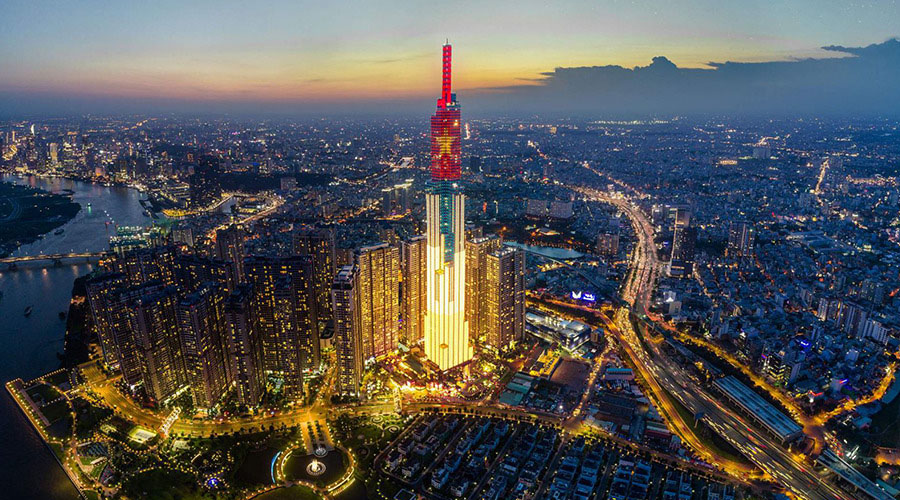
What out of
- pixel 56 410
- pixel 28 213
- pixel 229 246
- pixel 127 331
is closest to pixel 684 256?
pixel 229 246

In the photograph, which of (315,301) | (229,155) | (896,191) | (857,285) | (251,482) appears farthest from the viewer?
(229,155)

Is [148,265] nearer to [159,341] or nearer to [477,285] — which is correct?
[159,341]

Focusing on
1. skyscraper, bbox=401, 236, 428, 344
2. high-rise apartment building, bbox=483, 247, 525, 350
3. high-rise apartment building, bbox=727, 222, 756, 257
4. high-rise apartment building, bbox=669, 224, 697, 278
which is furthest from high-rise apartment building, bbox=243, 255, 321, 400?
high-rise apartment building, bbox=727, 222, 756, 257

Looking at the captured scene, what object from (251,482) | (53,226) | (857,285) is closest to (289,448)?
(251,482)

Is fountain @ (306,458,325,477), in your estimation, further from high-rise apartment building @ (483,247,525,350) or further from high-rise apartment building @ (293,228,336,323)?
high-rise apartment building @ (293,228,336,323)

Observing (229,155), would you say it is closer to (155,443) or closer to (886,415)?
(155,443)

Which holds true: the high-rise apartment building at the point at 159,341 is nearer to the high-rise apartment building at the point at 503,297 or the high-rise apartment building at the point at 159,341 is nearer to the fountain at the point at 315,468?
the fountain at the point at 315,468

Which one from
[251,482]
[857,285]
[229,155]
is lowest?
[251,482]
